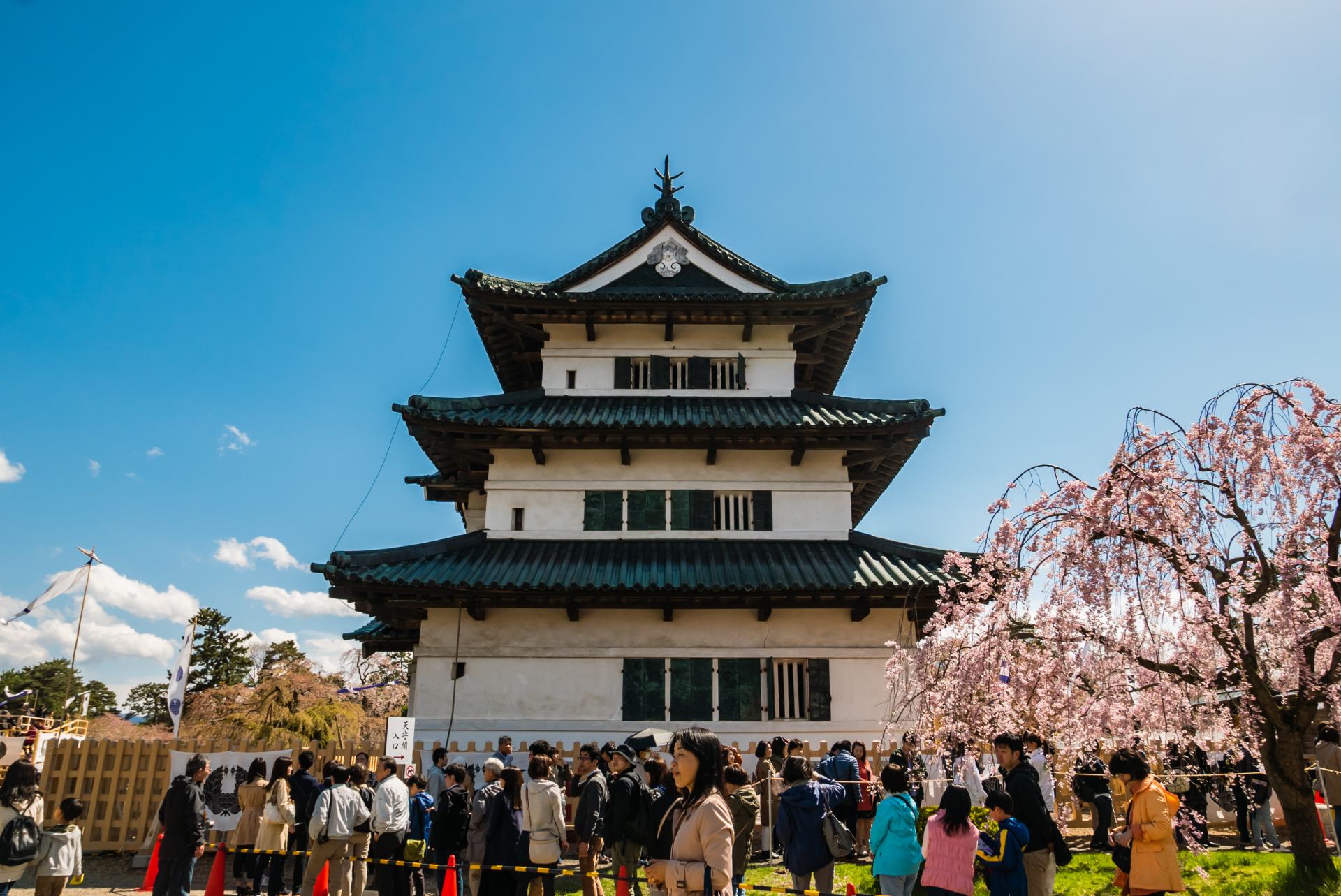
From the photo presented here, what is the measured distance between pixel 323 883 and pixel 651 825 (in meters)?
4.02

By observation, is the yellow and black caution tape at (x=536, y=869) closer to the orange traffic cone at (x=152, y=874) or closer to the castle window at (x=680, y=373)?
the orange traffic cone at (x=152, y=874)

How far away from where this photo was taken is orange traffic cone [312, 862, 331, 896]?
9852mm

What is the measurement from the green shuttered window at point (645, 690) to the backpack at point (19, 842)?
35.0ft

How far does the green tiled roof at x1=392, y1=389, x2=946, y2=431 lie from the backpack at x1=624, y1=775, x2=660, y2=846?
9985 mm

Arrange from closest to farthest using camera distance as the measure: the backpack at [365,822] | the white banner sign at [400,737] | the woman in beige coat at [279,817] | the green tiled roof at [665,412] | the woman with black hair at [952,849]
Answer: the woman with black hair at [952,849] → the backpack at [365,822] → the woman in beige coat at [279,817] → the white banner sign at [400,737] → the green tiled roof at [665,412]

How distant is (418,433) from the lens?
19203 millimetres

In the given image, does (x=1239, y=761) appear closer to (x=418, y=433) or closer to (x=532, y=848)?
(x=532, y=848)

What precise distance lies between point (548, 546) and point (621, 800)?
9676 millimetres

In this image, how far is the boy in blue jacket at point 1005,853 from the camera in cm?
705

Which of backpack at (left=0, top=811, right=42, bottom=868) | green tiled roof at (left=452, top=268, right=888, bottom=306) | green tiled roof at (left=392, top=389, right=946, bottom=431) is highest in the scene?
green tiled roof at (left=452, top=268, right=888, bottom=306)

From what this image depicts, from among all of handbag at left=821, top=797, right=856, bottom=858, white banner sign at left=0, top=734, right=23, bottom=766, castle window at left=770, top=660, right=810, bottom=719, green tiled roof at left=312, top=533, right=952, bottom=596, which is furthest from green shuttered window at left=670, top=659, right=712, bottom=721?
white banner sign at left=0, top=734, right=23, bottom=766

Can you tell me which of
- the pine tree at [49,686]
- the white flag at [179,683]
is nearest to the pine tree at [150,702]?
the pine tree at [49,686]

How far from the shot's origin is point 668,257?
21750 mm

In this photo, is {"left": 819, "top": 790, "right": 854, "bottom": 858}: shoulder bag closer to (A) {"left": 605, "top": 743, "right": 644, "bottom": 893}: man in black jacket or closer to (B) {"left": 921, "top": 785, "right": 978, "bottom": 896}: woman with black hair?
(B) {"left": 921, "top": 785, "right": 978, "bottom": 896}: woman with black hair
